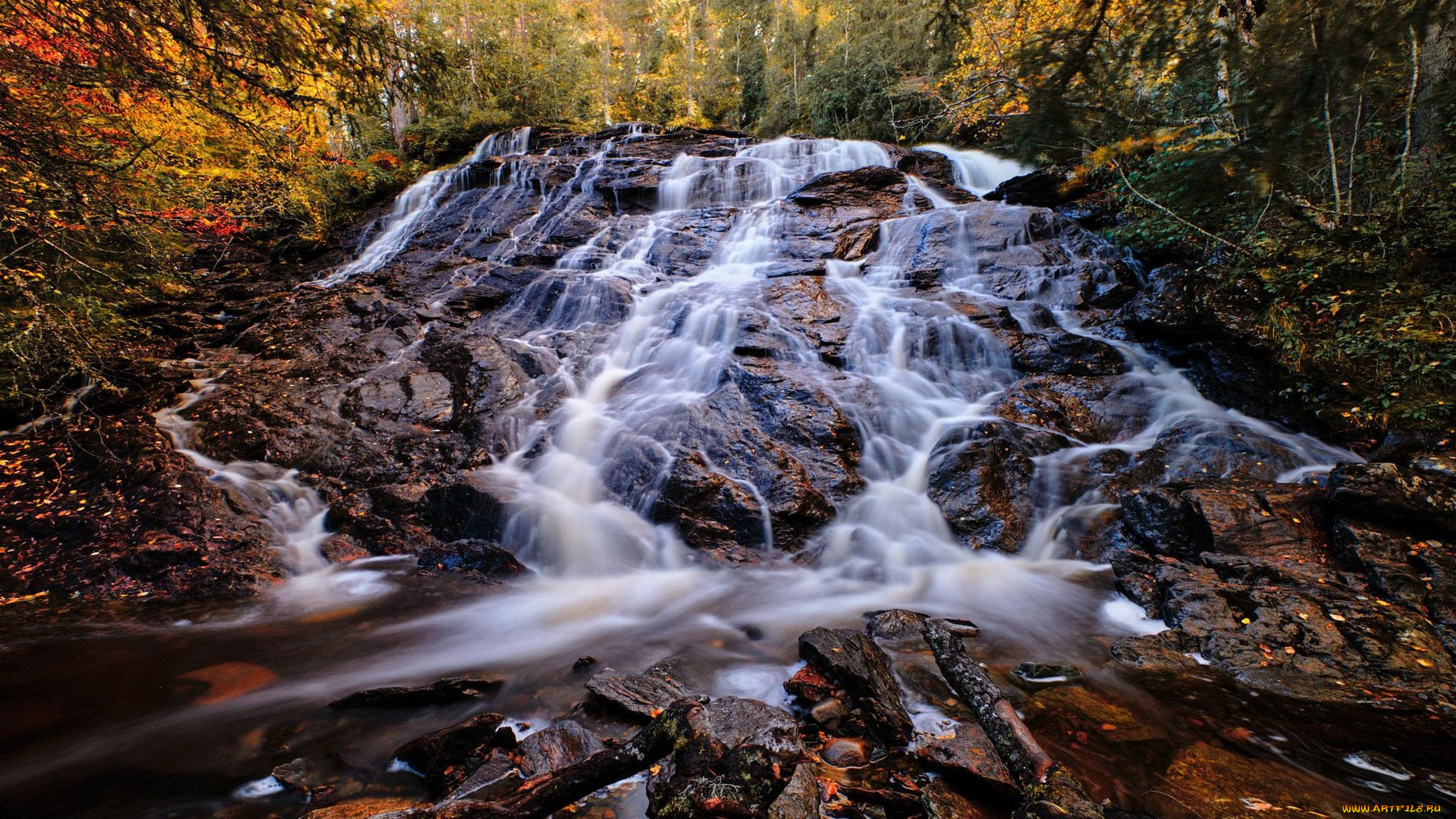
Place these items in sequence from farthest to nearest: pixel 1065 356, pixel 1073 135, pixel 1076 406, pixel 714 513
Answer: pixel 1065 356, pixel 1076 406, pixel 714 513, pixel 1073 135

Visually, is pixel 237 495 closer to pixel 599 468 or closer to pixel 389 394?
pixel 389 394

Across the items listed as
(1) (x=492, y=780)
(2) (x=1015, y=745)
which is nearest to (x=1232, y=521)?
(2) (x=1015, y=745)

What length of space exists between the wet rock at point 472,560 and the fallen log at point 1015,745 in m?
3.78

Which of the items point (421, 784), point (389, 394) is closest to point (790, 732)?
point (421, 784)

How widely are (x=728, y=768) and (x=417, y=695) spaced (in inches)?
84.0

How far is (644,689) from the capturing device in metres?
3.11

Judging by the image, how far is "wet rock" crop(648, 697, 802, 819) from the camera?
1957mm

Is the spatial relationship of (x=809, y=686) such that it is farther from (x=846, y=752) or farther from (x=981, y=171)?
(x=981, y=171)

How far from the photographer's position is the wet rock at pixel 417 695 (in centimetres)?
317

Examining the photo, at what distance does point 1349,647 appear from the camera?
3.30 meters

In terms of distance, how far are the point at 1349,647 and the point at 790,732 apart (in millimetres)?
3540

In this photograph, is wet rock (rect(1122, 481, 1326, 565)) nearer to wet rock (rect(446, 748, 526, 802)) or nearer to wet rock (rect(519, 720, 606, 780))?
wet rock (rect(519, 720, 606, 780))

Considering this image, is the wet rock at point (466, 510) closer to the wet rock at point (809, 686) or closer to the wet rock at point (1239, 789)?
the wet rock at point (809, 686)

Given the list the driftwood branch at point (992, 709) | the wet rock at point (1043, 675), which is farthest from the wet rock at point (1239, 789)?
the wet rock at point (1043, 675)
